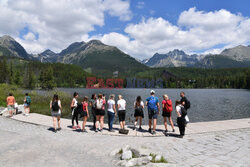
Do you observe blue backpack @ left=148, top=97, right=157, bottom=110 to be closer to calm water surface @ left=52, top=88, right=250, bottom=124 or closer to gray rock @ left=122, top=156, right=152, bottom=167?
calm water surface @ left=52, top=88, right=250, bottom=124

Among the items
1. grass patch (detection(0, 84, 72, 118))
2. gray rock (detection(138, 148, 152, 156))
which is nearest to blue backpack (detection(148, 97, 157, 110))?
gray rock (detection(138, 148, 152, 156))

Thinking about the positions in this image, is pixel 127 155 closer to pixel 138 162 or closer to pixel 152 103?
pixel 138 162

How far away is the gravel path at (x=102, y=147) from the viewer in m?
6.37

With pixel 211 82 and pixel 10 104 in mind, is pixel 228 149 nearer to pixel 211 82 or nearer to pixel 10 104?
pixel 10 104

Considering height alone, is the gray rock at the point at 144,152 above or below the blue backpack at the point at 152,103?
below

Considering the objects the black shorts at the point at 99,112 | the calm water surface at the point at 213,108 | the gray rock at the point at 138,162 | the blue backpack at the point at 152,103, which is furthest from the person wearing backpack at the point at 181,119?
the black shorts at the point at 99,112

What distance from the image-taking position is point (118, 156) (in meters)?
6.96

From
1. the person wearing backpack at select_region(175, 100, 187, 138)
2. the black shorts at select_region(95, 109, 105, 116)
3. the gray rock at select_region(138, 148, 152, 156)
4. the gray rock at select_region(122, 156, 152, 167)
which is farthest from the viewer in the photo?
the black shorts at select_region(95, 109, 105, 116)

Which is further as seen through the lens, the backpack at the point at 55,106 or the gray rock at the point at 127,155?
the backpack at the point at 55,106

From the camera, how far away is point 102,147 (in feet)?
26.5

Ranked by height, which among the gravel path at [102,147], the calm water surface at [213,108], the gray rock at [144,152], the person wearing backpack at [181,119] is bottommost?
the calm water surface at [213,108]

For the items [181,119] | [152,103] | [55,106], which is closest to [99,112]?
[55,106]

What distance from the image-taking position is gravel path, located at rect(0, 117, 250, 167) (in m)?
6.37

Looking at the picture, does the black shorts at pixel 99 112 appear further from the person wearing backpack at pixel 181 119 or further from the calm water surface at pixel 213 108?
the person wearing backpack at pixel 181 119
